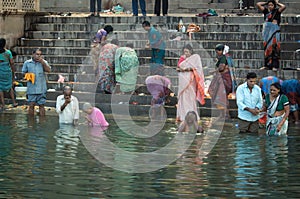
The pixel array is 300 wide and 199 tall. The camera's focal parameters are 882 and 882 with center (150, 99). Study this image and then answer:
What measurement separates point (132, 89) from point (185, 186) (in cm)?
873

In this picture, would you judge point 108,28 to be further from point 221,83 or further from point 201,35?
point 221,83

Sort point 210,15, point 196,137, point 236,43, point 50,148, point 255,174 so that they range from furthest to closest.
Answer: point 210,15 < point 236,43 < point 196,137 < point 50,148 < point 255,174

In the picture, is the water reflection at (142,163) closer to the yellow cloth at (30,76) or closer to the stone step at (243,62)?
the yellow cloth at (30,76)

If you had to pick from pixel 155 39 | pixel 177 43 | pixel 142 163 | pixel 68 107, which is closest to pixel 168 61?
pixel 177 43

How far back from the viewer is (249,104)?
15016 millimetres

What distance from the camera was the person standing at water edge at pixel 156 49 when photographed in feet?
62.6

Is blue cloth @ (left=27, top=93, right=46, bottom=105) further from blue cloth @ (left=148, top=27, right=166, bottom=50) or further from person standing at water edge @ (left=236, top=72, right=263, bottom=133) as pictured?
person standing at water edge @ (left=236, top=72, right=263, bottom=133)

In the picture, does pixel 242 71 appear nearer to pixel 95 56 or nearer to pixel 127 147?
pixel 95 56

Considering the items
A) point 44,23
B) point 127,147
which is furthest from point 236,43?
point 127,147

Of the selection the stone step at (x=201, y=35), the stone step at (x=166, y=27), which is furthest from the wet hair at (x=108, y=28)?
the stone step at (x=166, y=27)

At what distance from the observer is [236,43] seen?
19906 mm

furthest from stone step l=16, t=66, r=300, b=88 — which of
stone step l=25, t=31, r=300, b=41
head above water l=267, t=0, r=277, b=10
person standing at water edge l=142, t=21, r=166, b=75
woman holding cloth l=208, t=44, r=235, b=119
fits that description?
stone step l=25, t=31, r=300, b=41

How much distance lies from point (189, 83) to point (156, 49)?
2.86 m

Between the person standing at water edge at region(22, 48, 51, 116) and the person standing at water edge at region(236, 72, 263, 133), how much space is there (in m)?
4.26
